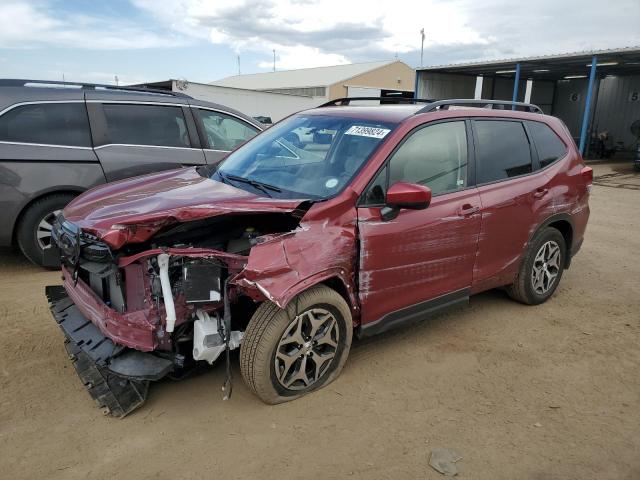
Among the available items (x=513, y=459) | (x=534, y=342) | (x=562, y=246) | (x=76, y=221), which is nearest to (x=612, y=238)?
(x=562, y=246)

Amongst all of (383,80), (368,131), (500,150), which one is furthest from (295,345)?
(383,80)

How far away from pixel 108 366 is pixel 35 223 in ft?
9.82

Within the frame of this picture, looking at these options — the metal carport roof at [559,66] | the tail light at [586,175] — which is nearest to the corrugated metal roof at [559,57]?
the metal carport roof at [559,66]

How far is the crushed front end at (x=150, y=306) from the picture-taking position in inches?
106

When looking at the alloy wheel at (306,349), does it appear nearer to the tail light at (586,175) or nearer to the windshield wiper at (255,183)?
the windshield wiper at (255,183)

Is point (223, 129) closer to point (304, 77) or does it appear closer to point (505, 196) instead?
point (505, 196)

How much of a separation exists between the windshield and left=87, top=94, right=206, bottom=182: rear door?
188cm

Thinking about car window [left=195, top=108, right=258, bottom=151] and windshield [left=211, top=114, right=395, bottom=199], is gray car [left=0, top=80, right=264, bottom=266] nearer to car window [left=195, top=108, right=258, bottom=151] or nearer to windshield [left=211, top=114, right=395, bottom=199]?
car window [left=195, top=108, right=258, bottom=151]

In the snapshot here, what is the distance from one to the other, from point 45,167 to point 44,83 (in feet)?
3.60

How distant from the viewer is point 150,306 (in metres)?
2.74

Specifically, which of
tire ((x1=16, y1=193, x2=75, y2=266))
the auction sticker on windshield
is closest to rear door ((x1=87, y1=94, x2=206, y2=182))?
tire ((x1=16, y1=193, x2=75, y2=266))

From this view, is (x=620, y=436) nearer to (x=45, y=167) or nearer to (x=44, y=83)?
(x=45, y=167)

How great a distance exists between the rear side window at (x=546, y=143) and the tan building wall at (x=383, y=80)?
3732 cm

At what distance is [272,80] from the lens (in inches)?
1951
